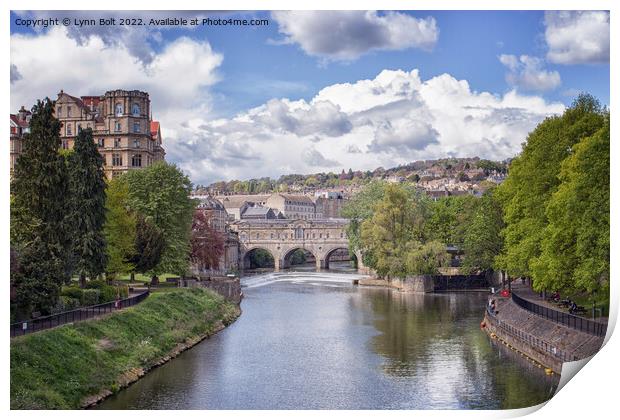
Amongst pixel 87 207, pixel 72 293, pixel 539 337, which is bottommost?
pixel 539 337

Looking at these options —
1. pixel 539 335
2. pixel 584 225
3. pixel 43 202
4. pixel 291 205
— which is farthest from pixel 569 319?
pixel 291 205

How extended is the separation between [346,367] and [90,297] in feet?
36.1

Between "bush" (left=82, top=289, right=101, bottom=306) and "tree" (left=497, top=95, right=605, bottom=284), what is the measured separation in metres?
18.0

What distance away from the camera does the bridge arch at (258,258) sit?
334 ft

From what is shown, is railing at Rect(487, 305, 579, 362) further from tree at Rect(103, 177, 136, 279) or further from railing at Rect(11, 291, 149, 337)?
tree at Rect(103, 177, 136, 279)

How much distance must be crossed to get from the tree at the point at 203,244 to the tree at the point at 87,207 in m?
18.7

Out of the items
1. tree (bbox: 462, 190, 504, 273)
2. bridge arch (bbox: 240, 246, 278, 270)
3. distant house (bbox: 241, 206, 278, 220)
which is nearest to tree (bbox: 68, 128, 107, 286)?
tree (bbox: 462, 190, 504, 273)

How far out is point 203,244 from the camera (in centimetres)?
6081

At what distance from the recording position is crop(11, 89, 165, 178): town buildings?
55312 mm

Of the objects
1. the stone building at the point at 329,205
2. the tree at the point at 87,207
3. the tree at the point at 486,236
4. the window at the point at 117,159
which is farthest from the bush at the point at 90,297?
the stone building at the point at 329,205

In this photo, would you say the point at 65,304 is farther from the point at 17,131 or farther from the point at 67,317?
the point at 17,131

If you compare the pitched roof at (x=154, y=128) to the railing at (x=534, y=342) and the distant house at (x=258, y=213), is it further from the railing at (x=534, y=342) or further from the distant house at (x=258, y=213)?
the distant house at (x=258, y=213)

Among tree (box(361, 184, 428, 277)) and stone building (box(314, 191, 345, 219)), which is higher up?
stone building (box(314, 191, 345, 219))
